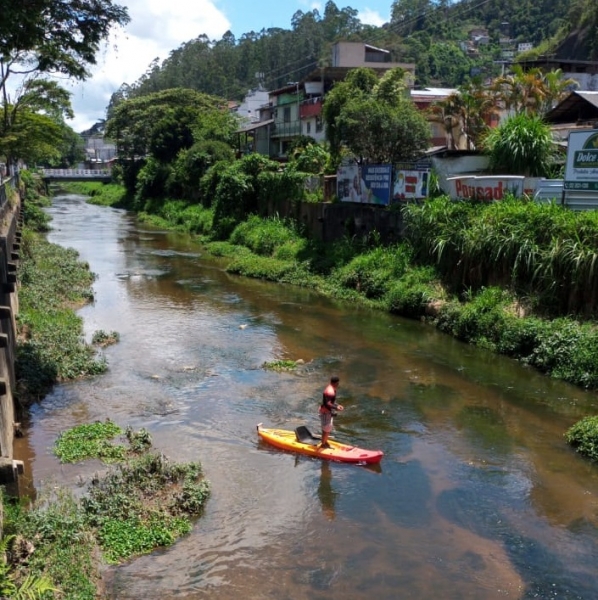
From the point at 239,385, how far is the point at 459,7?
15922 centimetres

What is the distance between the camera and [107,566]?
8.02 meters

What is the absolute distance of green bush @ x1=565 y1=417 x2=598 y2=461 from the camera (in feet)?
37.4

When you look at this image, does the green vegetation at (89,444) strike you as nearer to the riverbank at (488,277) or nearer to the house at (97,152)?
the riverbank at (488,277)

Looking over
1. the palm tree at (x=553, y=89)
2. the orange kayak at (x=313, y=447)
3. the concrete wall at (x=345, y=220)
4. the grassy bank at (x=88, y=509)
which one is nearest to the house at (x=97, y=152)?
the concrete wall at (x=345, y=220)

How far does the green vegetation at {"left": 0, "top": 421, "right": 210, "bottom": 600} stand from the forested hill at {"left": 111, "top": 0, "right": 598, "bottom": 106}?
83534 mm

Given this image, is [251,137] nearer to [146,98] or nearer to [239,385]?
[146,98]

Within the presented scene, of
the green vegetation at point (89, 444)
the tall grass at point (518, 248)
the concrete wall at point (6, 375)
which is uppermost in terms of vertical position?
the tall grass at point (518, 248)

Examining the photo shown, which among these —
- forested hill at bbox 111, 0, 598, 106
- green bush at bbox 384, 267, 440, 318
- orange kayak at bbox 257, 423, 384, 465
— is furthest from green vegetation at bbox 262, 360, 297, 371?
forested hill at bbox 111, 0, 598, 106

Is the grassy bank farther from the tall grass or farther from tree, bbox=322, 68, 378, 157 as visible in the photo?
tree, bbox=322, 68, 378, 157

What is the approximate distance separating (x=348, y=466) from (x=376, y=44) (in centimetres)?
10517

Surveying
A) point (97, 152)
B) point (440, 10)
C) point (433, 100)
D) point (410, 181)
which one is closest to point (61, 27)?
point (410, 181)

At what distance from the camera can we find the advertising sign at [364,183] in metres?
25.0

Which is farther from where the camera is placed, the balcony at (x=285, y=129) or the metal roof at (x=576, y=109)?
the balcony at (x=285, y=129)

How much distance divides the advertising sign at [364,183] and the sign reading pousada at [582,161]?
25.6 ft
